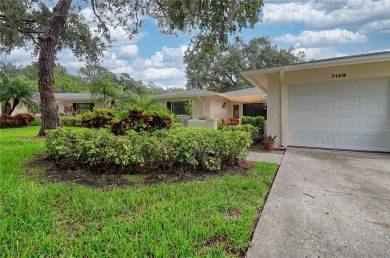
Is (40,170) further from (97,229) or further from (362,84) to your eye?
(362,84)

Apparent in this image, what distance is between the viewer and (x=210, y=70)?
26.5 metres

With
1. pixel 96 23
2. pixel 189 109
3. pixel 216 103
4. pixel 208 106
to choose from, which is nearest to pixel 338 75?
pixel 96 23

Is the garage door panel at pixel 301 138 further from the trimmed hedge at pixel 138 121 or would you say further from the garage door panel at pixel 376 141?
the trimmed hedge at pixel 138 121

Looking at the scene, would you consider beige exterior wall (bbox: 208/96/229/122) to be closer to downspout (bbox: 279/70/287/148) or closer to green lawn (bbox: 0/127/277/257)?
downspout (bbox: 279/70/287/148)

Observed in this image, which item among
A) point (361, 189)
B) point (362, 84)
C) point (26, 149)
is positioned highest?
point (362, 84)

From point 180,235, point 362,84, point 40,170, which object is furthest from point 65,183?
point 362,84

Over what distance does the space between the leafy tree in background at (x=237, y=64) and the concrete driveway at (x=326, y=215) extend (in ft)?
73.1

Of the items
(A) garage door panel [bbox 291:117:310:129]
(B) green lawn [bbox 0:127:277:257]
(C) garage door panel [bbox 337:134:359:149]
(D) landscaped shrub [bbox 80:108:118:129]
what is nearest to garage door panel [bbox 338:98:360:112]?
(C) garage door panel [bbox 337:134:359:149]

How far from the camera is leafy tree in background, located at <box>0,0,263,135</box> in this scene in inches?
260

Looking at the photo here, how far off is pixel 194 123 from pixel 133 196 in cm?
944

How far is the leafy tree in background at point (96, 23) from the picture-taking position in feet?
21.7

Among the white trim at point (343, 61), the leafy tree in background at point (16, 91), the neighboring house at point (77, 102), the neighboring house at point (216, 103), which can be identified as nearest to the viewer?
the white trim at point (343, 61)

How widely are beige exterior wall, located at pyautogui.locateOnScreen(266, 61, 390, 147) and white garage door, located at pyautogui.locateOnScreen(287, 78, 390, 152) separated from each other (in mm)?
180

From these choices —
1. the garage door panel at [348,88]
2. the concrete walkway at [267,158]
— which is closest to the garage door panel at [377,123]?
the garage door panel at [348,88]
